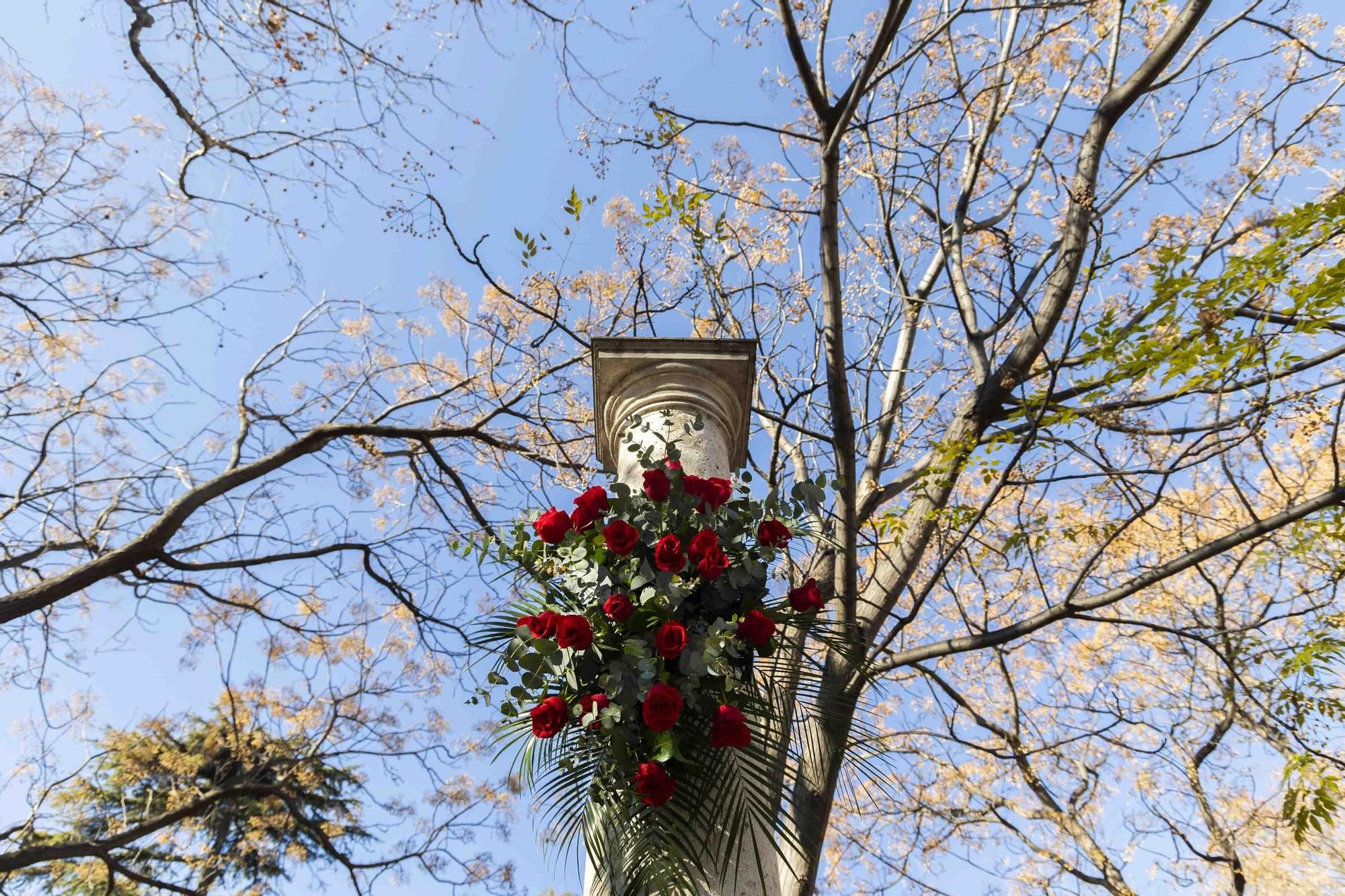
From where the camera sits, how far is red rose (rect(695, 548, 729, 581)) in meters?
2.52

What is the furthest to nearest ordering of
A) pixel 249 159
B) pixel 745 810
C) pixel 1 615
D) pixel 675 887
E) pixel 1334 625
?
pixel 249 159
pixel 1 615
pixel 1334 625
pixel 745 810
pixel 675 887

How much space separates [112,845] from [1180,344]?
8.39m

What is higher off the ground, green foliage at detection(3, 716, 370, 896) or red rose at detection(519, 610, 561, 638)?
green foliage at detection(3, 716, 370, 896)

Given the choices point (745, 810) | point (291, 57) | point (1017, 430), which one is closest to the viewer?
point (745, 810)

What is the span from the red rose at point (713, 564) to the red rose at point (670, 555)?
0.07 m

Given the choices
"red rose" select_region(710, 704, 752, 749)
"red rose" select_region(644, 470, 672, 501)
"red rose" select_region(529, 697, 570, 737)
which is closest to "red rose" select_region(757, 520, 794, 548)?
"red rose" select_region(644, 470, 672, 501)

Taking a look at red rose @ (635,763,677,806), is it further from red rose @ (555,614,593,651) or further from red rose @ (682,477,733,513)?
red rose @ (682,477,733,513)

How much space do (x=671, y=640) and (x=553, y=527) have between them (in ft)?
1.94

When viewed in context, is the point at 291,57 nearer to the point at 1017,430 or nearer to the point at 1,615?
the point at 1,615

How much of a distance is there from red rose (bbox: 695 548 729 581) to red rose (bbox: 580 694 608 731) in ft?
1.56

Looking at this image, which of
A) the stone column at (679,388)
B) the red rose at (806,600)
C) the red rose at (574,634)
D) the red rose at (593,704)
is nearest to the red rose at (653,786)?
the red rose at (593,704)

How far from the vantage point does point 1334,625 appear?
14.0 feet

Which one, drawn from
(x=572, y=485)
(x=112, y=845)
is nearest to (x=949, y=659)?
(x=572, y=485)

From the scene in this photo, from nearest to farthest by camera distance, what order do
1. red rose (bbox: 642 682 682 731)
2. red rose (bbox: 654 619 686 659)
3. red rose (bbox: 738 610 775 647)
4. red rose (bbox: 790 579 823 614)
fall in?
red rose (bbox: 642 682 682 731) < red rose (bbox: 654 619 686 659) < red rose (bbox: 738 610 775 647) < red rose (bbox: 790 579 823 614)
